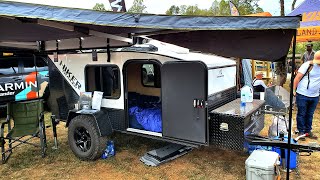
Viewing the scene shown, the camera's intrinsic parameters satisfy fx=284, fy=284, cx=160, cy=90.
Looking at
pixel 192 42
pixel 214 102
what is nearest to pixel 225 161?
pixel 214 102

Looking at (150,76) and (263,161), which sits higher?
(150,76)

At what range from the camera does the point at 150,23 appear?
307 cm

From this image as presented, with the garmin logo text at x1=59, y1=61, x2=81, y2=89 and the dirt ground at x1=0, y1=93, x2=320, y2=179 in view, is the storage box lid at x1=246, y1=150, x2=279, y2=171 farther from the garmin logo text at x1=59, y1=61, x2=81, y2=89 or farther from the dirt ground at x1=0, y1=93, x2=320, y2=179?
the garmin logo text at x1=59, y1=61, x2=81, y2=89

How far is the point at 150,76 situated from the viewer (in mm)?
5977

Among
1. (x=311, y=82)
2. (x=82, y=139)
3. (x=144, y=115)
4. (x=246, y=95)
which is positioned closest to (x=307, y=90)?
(x=311, y=82)

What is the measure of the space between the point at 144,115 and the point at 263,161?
2245mm

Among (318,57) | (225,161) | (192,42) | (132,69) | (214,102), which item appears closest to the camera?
(192,42)

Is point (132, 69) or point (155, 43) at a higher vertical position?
point (155, 43)

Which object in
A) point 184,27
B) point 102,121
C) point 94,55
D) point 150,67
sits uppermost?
point 184,27

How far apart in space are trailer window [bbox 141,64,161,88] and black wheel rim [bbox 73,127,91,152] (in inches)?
66.5

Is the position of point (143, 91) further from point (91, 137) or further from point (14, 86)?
point (14, 86)

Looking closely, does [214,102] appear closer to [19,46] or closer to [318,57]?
[318,57]

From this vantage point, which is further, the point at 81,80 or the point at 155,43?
the point at 81,80

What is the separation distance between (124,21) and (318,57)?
4045 millimetres
